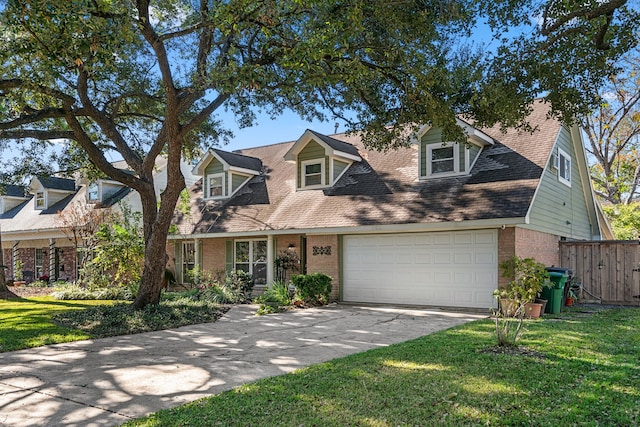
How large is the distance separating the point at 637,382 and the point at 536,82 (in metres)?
6.23

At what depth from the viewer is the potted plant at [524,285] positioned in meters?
8.99

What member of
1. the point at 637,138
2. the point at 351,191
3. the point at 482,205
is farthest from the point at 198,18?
the point at 637,138

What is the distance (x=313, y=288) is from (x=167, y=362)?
7783mm

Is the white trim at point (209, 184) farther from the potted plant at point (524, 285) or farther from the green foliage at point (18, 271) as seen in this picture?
the green foliage at point (18, 271)

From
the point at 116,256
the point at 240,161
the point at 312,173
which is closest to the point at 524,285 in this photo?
the point at 312,173

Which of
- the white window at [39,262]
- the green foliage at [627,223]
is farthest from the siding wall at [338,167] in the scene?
the white window at [39,262]

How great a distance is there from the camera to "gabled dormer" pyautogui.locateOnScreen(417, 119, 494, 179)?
14938 mm

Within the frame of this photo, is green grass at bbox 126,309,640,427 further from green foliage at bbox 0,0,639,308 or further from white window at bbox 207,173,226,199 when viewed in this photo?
white window at bbox 207,173,226,199

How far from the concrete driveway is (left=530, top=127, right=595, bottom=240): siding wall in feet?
14.3

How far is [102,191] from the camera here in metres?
24.6

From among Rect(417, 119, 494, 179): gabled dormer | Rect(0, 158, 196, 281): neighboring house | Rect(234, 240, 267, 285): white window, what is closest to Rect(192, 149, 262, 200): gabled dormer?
Rect(234, 240, 267, 285): white window

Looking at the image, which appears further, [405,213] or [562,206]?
[562,206]

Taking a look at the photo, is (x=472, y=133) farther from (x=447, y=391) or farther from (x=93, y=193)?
(x=93, y=193)

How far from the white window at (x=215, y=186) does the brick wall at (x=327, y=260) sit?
6.00 m
